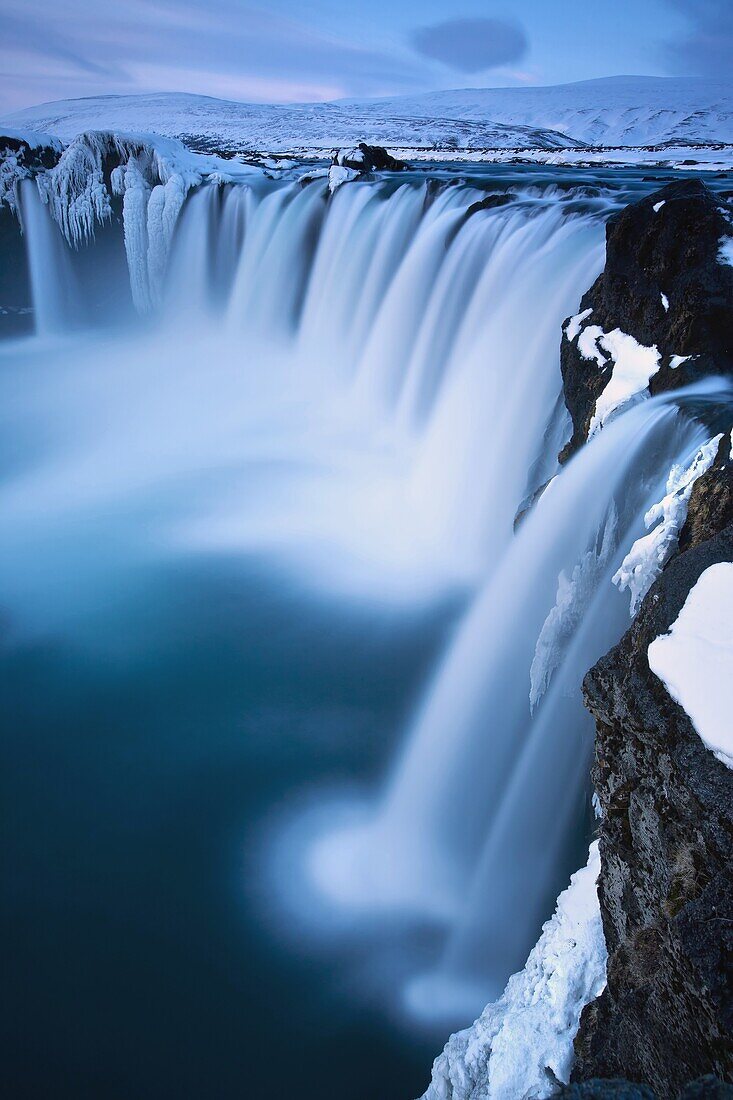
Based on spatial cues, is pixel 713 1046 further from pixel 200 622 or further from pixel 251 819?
pixel 200 622

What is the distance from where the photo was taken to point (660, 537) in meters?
3.06

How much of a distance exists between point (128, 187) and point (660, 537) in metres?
14.3

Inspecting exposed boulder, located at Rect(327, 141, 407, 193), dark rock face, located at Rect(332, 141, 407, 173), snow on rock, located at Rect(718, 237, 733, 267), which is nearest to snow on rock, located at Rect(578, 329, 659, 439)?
snow on rock, located at Rect(718, 237, 733, 267)

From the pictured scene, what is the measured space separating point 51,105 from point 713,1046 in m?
104

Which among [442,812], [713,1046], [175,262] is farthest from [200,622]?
[175,262]

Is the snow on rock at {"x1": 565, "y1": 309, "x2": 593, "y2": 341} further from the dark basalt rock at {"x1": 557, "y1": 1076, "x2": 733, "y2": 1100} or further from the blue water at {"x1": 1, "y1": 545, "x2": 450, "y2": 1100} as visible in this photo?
the dark basalt rock at {"x1": 557, "y1": 1076, "x2": 733, "y2": 1100}

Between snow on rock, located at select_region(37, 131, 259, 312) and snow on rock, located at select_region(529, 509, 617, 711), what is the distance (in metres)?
12.9

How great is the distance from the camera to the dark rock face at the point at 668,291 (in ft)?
15.0

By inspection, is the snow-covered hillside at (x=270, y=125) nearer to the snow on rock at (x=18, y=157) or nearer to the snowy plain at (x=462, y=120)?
the snowy plain at (x=462, y=120)

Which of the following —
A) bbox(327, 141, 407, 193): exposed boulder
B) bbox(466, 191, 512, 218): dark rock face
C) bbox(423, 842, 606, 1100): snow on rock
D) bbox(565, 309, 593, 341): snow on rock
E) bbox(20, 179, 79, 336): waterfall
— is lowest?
bbox(423, 842, 606, 1100): snow on rock

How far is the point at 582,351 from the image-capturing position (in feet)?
18.0

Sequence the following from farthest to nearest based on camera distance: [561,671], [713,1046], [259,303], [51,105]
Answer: [51,105] → [259,303] → [561,671] → [713,1046]

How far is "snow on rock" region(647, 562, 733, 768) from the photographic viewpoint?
200cm

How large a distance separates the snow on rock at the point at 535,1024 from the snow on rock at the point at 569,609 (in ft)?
4.58
